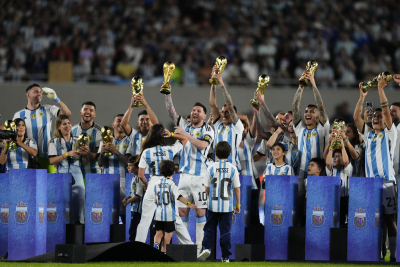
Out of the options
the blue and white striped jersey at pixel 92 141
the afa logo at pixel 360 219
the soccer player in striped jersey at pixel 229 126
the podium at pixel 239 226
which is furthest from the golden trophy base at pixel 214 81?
the afa logo at pixel 360 219

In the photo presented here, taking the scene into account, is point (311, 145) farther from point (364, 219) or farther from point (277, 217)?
point (364, 219)

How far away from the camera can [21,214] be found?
735 centimetres

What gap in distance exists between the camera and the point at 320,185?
307 inches

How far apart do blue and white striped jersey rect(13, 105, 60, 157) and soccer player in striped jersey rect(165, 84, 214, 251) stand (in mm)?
2071

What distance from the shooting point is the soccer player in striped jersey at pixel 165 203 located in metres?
7.43

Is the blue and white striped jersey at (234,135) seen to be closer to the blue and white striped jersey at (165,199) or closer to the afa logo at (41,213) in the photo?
the blue and white striped jersey at (165,199)

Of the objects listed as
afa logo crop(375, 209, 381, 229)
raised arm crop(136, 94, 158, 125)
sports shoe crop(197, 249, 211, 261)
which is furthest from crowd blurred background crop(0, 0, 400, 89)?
sports shoe crop(197, 249, 211, 261)

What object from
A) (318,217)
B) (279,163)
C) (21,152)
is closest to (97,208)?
(21,152)

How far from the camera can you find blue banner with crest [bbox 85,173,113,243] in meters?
8.26

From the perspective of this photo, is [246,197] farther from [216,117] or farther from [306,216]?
[216,117]

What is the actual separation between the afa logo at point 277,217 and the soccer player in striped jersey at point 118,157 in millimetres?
2200

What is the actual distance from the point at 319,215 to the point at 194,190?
1691 millimetres

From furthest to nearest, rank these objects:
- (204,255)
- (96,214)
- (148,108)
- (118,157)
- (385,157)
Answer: (118,157)
(148,108)
(96,214)
(385,157)
(204,255)

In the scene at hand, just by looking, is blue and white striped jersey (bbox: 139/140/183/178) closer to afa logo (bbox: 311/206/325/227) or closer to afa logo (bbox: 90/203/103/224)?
afa logo (bbox: 90/203/103/224)
